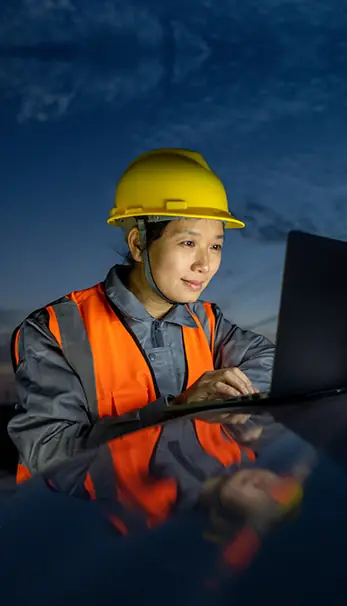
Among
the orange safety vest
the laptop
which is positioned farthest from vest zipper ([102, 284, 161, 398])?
the laptop

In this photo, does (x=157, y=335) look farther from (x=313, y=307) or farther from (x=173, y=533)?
(x=173, y=533)

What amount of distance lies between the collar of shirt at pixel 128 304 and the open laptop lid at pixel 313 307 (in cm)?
90

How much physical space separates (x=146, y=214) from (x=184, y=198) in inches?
4.5

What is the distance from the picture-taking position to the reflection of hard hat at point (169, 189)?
170 cm

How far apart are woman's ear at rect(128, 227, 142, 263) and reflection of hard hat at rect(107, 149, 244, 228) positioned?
0.05 m

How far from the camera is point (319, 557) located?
0.22m

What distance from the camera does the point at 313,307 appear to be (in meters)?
0.76

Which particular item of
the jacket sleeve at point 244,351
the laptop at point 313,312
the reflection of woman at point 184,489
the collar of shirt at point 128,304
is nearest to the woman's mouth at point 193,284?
the collar of shirt at point 128,304

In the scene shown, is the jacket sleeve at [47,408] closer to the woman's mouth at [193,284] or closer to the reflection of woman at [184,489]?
the woman's mouth at [193,284]

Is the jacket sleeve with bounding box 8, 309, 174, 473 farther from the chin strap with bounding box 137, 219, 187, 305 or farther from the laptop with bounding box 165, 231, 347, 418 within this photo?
the laptop with bounding box 165, 231, 347, 418

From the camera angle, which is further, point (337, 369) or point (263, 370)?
point (263, 370)

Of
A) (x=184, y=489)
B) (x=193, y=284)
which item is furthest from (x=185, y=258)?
(x=184, y=489)

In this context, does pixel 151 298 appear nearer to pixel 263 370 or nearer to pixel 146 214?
pixel 146 214

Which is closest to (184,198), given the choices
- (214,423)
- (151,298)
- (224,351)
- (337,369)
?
(151,298)
